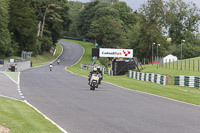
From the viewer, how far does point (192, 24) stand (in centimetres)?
12031

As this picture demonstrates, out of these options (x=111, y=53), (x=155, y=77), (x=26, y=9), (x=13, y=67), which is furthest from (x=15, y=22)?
(x=155, y=77)

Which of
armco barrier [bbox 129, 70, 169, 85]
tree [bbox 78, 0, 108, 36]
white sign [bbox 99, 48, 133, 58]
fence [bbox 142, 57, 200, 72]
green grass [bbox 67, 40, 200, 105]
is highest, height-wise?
tree [bbox 78, 0, 108, 36]

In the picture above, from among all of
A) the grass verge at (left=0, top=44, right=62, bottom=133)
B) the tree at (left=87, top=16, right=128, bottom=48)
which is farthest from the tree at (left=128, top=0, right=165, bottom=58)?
the grass verge at (left=0, top=44, right=62, bottom=133)

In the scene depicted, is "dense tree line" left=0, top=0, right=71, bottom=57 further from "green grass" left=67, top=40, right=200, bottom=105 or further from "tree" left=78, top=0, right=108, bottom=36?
"green grass" left=67, top=40, right=200, bottom=105

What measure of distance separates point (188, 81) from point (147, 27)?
55.8 meters

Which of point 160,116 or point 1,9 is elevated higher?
point 1,9

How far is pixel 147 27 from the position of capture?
8888cm

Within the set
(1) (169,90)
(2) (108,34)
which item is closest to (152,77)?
(1) (169,90)

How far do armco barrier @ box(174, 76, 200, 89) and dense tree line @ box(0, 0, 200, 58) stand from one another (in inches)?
1823

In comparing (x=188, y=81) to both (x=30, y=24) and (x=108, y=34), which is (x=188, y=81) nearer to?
(x=30, y=24)

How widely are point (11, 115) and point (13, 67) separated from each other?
36769 millimetres

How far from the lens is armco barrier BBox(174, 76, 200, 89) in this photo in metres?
32.9

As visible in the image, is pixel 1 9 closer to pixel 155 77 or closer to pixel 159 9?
pixel 159 9

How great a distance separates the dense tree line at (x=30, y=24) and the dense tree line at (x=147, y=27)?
527 inches
